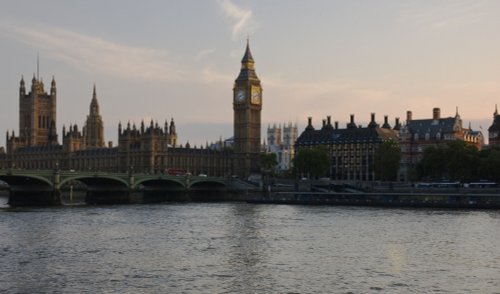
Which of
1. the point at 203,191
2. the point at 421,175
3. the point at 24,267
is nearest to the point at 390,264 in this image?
the point at 24,267

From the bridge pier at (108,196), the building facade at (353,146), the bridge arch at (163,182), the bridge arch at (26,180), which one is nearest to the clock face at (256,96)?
the building facade at (353,146)

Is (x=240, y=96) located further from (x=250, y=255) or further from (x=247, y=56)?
(x=250, y=255)

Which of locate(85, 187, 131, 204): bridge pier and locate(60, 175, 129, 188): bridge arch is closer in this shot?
locate(60, 175, 129, 188): bridge arch

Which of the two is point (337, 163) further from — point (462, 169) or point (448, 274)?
point (448, 274)

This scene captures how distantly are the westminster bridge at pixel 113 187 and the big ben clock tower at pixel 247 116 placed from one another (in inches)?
1699

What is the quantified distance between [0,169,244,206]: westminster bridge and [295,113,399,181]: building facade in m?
33.6

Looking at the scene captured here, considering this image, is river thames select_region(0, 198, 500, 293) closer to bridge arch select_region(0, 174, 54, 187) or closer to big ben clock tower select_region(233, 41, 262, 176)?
bridge arch select_region(0, 174, 54, 187)

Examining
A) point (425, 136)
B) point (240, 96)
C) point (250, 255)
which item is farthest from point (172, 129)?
point (250, 255)

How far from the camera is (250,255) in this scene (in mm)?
42844

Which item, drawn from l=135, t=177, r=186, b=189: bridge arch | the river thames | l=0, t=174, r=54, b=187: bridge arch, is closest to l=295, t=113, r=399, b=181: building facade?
l=135, t=177, r=186, b=189: bridge arch

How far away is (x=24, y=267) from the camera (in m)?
37.7

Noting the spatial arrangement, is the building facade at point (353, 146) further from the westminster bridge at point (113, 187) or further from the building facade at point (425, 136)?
the westminster bridge at point (113, 187)

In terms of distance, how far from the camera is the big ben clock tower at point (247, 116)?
170m

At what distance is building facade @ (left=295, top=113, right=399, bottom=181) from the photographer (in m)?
149
